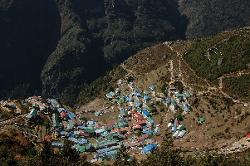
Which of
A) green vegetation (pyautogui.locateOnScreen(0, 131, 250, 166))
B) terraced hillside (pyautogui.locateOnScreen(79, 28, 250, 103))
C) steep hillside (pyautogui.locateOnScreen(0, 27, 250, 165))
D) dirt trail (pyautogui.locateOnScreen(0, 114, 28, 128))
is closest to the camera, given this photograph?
green vegetation (pyautogui.locateOnScreen(0, 131, 250, 166))

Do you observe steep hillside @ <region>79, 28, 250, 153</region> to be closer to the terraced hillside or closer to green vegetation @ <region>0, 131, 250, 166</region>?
the terraced hillside

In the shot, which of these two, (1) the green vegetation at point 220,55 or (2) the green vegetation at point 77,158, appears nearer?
(2) the green vegetation at point 77,158

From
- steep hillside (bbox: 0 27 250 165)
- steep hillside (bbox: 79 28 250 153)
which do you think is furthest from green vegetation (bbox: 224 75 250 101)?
steep hillside (bbox: 0 27 250 165)

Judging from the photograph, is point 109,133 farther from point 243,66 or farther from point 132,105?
point 243,66

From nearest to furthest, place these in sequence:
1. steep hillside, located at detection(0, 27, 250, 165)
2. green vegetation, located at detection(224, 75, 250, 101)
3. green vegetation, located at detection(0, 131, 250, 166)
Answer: green vegetation, located at detection(0, 131, 250, 166) → steep hillside, located at detection(0, 27, 250, 165) → green vegetation, located at detection(224, 75, 250, 101)

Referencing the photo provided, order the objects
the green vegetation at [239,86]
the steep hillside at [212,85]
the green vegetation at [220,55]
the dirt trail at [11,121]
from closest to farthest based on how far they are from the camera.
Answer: the dirt trail at [11,121] → the steep hillside at [212,85] → the green vegetation at [239,86] → the green vegetation at [220,55]

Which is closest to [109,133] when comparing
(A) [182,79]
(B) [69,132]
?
(B) [69,132]

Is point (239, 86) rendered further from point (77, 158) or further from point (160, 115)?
point (77, 158)

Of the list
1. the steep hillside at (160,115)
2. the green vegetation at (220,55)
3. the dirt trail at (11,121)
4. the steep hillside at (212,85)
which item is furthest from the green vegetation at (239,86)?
the dirt trail at (11,121)

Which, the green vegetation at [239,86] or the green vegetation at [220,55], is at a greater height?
the green vegetation at [220,55]

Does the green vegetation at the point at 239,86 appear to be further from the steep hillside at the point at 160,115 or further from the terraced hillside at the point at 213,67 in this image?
the steep hillside at the point at 160,115

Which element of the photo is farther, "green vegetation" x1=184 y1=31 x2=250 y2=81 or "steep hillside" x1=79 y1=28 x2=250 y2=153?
"green vegetation" x1=184 y1=31 x2=250 y2=81
